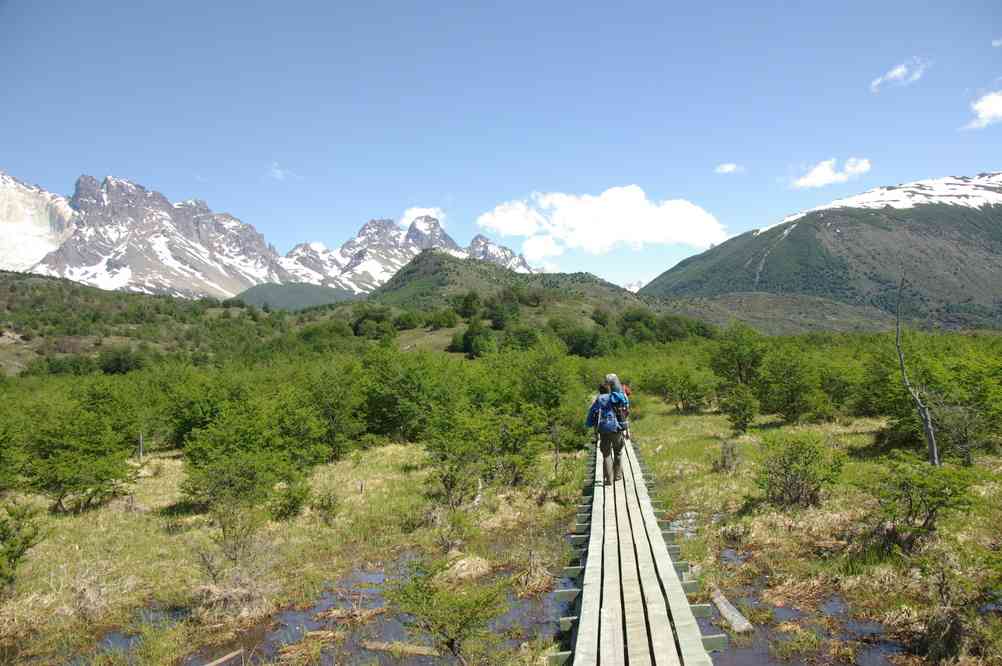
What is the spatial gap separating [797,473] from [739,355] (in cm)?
3340

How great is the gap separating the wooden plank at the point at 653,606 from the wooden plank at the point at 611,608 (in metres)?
0.40

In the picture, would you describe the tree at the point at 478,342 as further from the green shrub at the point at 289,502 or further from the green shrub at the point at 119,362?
the green shrub at the point at 289,502

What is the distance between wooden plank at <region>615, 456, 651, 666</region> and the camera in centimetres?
727

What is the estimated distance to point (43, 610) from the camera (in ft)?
48.1

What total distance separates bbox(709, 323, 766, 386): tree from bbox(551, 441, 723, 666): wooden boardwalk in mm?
40138

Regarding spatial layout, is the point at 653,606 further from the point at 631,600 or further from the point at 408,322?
the point at 408,322

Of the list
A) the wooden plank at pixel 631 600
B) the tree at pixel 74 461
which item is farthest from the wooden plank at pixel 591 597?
the tree at pixel 74 461

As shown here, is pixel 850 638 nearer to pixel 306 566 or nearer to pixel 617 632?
pixel 617 632

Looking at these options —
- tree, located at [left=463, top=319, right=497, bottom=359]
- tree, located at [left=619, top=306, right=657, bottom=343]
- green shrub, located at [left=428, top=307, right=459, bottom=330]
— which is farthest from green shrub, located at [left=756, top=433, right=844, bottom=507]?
green shrub, located at [left=428, top=307, right=459, bottom=330]

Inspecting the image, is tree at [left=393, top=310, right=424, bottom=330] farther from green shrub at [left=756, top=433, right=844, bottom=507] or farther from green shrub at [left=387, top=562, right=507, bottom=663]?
green shrub at [left=387, top=562, right=507, bottom=663]

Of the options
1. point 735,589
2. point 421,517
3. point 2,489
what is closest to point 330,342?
point 2,489

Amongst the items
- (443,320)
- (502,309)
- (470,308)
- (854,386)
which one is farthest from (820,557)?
(470,308)

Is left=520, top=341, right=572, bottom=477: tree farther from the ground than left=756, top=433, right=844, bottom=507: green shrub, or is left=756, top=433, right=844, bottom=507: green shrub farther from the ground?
left=520, top=341, right=572, bottom=477: tree

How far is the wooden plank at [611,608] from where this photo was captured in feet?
23.8
